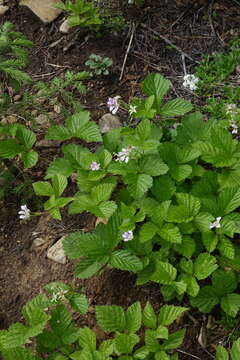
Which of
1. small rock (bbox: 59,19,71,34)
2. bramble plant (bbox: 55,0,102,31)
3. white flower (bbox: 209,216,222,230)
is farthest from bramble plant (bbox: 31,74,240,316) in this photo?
small rock (bbox: 59,19,71,34)

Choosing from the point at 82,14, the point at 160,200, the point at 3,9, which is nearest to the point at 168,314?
the point at 160,200

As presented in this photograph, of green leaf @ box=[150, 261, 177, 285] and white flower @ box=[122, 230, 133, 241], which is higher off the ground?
white flower @ box=[122, 230, 133, 241]

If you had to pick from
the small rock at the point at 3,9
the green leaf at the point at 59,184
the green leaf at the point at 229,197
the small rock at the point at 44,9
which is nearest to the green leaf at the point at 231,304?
the green leaf at the point at 229,197

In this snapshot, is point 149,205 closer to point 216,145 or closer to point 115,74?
point 216,145

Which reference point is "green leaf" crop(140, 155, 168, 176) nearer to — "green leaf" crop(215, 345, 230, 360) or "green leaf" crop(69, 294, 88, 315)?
"green leaf" crop(69, 294, 88, 315)

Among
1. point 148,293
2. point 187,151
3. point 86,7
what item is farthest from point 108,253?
point 86,7

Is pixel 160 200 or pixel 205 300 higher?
pixel 160 200

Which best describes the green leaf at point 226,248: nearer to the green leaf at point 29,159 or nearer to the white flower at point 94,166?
the white flower at point 94,166

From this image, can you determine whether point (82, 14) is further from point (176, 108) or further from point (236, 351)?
point (236, 351)
